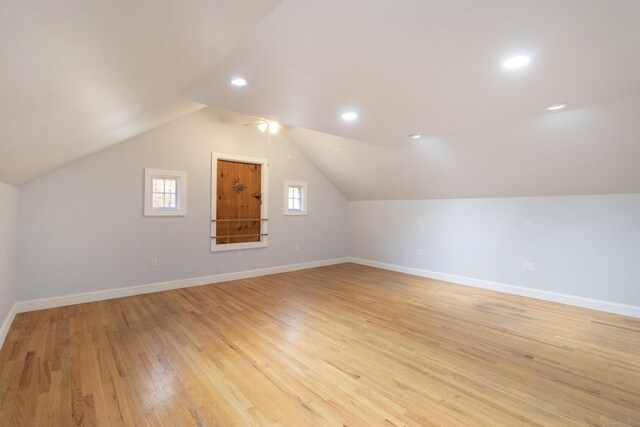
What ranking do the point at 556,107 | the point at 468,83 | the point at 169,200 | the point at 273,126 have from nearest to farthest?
the point at 468,83 → the point at 556,107 → the point at 169,200 → the point at 273,126

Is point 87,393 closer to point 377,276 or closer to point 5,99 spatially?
point 5,99

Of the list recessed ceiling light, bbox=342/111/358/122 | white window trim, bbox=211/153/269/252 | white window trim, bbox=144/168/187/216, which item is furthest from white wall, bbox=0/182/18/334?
recessed ceiling light, bbox=342/111/358/122

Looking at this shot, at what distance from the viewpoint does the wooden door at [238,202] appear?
5.43 metres

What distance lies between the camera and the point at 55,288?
3879 millimetres

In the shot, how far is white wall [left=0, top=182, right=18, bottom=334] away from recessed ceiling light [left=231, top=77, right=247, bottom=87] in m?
2.51

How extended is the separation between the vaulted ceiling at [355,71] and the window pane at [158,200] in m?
1.91

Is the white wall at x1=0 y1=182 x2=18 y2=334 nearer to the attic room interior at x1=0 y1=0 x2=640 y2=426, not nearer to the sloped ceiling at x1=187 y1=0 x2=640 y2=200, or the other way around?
the attic room interior at x1=0 y1=0 x2=640 y2=426

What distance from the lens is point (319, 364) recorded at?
251 cm

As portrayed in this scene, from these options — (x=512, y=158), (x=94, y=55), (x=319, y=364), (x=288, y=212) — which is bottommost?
(x=319, y=364)

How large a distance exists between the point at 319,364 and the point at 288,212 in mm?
4130

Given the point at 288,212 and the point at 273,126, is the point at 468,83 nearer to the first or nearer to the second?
the point at 273,126

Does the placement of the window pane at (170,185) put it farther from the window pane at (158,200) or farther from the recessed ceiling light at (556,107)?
the recessed ceiling light at (556,107)

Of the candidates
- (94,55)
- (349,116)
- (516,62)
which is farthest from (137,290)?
(516,62)

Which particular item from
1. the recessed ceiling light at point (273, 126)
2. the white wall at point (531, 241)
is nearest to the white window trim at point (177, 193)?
the recessed ceiling light at point (273, 126)
